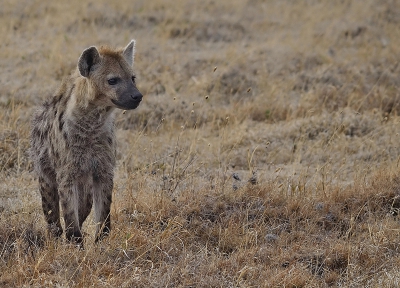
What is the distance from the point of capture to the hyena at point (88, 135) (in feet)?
17.9

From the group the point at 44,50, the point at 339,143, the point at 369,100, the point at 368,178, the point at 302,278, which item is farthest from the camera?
the point at 44,50

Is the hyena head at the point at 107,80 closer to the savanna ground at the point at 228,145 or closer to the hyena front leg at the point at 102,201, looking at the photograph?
the hyena front leg at the point at 102,201

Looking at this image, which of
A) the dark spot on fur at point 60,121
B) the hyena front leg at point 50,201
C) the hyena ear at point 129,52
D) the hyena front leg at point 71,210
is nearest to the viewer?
the hyena front leg at point 71,210

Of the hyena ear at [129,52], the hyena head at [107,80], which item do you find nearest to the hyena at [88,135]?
the hyena head at [107,80]

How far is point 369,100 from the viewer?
1031 centimetres

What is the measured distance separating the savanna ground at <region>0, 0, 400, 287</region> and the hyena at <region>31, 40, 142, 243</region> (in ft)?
1.00

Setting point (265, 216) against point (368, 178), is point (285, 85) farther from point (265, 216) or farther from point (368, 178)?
point (265, 216)

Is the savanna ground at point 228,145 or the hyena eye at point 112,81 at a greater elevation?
the hyena eye at point 112,81

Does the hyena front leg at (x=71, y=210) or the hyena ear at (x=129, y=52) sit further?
the hyena ear at (x=129, y=52)

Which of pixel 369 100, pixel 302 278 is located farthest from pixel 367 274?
pixel 369 100

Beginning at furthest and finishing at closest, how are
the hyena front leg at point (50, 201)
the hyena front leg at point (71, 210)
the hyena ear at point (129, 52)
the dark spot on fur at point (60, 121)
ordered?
the hyena ear at point (129, 52) → the hyena front leg at point (50, 201) → the dark spot on fur at point (60, 121) → the hyena front leg at point (71, 210)

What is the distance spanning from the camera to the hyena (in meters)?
5.46

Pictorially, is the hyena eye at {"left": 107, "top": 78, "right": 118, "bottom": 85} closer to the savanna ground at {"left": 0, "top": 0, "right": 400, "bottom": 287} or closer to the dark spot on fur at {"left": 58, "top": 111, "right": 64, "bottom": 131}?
the dark spot on fur at {"left": 58, "top": 111, "right": 64, "bottom": 131}

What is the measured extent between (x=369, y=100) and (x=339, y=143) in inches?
78.5
